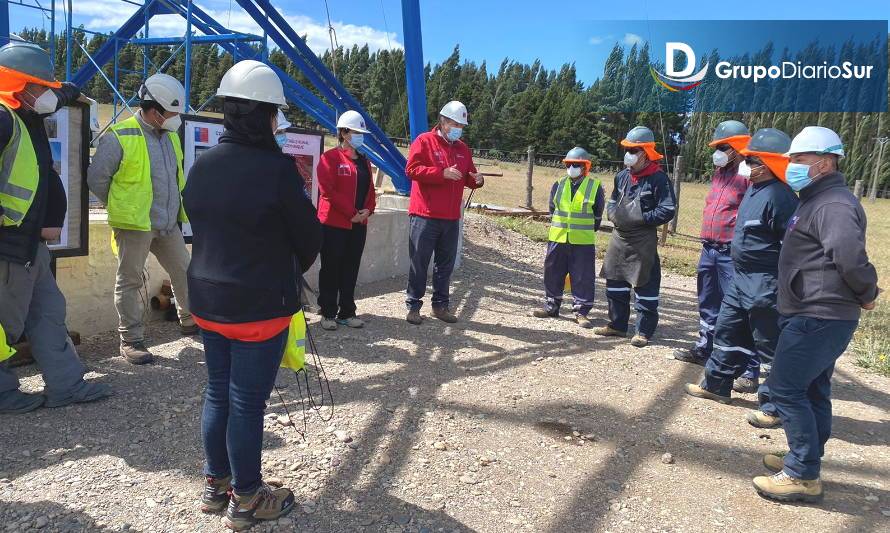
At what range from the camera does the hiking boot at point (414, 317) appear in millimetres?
6312

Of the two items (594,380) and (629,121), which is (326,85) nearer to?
(594,380)

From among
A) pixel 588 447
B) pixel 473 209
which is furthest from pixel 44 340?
pixel 473 209

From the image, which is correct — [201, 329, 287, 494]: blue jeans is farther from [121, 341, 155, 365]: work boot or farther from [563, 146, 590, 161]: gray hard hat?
[563, 146, 590, 161]: gray hard hat

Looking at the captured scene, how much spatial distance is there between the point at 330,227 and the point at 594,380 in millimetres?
2673

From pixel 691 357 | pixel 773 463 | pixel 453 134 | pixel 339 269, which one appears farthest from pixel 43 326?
pixel 691 357

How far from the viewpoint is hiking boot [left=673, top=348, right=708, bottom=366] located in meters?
5.73

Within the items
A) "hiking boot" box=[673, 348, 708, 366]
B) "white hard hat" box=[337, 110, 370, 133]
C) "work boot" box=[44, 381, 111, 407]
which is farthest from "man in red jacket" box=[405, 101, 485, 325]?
"work boot" box=[44, 381, 111, 407]

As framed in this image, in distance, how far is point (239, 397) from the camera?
2576 mm

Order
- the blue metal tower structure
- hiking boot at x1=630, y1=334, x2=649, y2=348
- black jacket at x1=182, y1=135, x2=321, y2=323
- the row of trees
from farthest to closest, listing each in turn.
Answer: the row of trees, the blue metal tower structure, hiking boot at x1=630, y1=334, x2=649, y2=348, black jacket at x1=182, y1=135, x2=321, y2=323

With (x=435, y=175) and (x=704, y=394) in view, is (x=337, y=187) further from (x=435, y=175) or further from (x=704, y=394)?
(x=704, y=394)

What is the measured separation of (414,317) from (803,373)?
3.71 m

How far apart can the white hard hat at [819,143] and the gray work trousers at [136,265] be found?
4115 mm

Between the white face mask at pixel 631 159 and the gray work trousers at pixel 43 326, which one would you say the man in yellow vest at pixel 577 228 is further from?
the gray work trousers at pixel 43 326

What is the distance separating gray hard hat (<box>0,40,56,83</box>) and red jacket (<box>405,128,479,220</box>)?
3154 millimetres
